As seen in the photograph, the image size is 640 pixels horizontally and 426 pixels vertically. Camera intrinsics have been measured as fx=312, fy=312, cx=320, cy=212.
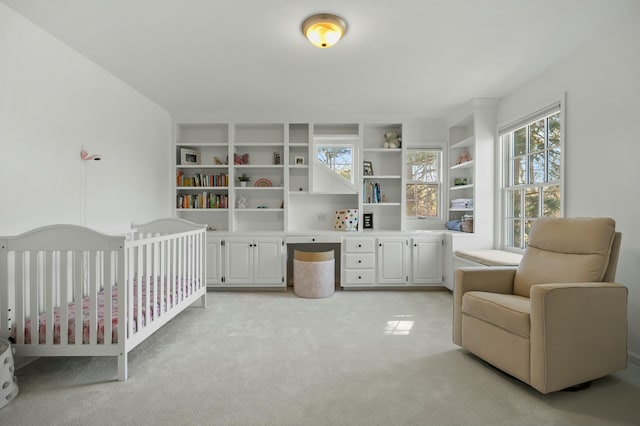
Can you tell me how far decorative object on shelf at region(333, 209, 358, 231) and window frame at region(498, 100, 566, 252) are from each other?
172 centimetres

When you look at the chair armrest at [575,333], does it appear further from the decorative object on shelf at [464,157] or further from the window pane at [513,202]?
the decorative object on shelf at [464,157]

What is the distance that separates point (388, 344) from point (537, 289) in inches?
44.0

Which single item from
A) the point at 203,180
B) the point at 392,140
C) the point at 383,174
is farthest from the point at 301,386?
the point at 392,140

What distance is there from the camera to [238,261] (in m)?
3.97

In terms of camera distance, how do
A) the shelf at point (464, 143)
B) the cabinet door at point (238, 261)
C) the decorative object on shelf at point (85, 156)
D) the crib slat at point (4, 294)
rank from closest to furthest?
the crib slat at point (4, 294) → the decorative object on shelf at point (85, 156) → the shelf at point (464, 143) → the cabinet door at point (238, 261)

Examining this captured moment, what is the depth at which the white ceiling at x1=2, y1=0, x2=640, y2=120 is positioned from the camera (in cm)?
199

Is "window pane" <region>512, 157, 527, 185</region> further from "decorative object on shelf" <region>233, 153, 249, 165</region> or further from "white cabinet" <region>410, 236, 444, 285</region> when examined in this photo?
"decorative object on shelf" <region>233, 153, 249, 165</region>

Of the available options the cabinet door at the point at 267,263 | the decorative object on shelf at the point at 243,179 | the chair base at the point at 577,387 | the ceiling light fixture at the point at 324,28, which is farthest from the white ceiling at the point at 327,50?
the chair base at the point at 577,387

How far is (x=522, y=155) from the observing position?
11.1 feet

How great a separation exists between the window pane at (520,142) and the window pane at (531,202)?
1.46ft

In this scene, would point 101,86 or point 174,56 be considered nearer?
point 174,56

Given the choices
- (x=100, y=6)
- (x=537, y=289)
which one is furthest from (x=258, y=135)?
(x=537, y=289)

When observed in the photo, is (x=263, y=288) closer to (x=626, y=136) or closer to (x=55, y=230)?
(x=55, y=230)

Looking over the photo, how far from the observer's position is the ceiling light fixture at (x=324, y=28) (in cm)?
205
